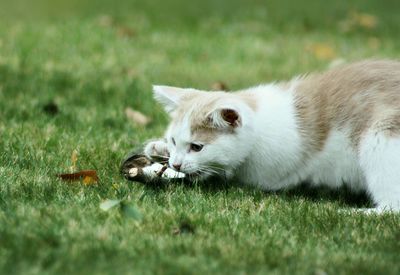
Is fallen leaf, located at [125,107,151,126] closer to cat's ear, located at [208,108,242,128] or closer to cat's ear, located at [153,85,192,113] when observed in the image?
cat's ear, located at [153,85,192,113]

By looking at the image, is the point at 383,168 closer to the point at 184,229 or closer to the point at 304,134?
the point at 304,134

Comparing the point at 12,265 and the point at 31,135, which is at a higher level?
the point at 12,265

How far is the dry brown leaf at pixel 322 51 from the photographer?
9137 millimetres

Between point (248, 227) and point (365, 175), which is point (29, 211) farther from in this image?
point (365, 175)

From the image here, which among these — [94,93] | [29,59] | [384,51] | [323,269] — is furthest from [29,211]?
[384,51]

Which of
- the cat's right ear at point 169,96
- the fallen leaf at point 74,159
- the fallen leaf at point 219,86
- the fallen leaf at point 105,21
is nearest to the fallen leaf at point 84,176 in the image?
the fallen leaf at point 74,159

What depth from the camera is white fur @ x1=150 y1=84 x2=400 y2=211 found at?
434 cm

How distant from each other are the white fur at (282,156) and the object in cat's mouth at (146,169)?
105mm

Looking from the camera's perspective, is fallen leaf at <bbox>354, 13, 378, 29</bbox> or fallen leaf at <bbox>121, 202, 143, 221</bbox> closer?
fallen leaf at <bbox>121, 202, 143, 221</bbox>

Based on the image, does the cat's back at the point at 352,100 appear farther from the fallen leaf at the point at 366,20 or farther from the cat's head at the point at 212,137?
the fallen leaf at the point at 366,20

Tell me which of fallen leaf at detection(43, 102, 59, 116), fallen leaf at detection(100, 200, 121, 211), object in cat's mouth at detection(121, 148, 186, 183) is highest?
fallen leaf at detection(100, 200, 121, 211)

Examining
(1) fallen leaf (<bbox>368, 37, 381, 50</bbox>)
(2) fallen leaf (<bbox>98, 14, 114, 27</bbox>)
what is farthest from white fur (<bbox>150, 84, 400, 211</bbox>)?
(2) fallen leaf (<bbox>98, 14, 114, 27</bbox>)

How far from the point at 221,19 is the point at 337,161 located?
6843mm

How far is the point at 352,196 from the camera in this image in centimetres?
474
